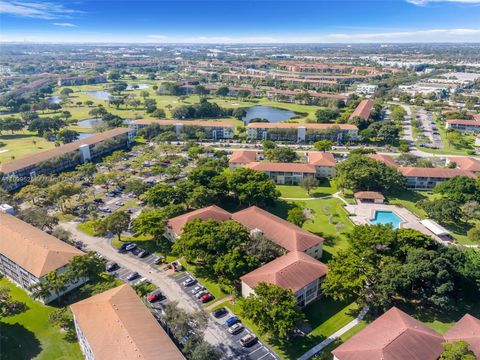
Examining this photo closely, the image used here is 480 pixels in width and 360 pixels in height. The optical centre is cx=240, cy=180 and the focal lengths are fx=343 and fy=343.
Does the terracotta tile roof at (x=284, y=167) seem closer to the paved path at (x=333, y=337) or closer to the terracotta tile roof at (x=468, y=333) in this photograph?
the paved path at (x=333, y=337)

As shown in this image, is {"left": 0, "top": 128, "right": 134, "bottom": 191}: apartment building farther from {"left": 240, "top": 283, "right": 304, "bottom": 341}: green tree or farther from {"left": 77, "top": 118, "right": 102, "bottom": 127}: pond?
{"left": 240, "top": 283, "right": 304, "bottom": 341}: green tree

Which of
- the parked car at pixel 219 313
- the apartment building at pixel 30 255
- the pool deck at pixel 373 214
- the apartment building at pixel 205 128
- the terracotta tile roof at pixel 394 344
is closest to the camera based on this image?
the terracotta tile roof at pixel 394 344

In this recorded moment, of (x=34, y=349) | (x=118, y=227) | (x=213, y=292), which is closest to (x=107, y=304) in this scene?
(x=34, y=349)

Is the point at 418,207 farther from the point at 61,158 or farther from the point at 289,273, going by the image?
the point at 61,158

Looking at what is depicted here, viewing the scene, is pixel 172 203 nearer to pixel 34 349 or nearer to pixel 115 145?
pixel 34 349

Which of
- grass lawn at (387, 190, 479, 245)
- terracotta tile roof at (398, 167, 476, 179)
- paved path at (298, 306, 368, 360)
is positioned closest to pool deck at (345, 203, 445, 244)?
grass lawn at (387, 190, 479, 245)

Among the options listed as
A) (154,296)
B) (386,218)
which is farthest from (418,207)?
(154,296)

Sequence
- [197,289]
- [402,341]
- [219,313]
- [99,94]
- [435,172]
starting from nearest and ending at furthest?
1. [402,341]
2. [219,313]
3. [197,289]
4. [435,172]
5. [99,94]

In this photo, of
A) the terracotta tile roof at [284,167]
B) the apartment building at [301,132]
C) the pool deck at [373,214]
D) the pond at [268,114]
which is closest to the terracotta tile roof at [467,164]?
the pool deck at [373,214]
